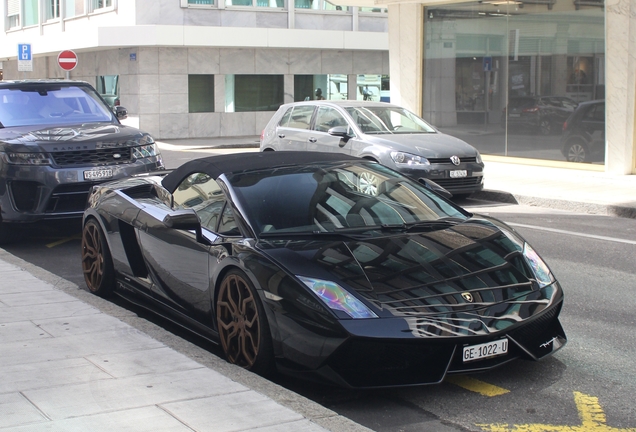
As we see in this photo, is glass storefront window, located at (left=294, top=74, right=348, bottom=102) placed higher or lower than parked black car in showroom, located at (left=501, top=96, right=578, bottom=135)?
higher

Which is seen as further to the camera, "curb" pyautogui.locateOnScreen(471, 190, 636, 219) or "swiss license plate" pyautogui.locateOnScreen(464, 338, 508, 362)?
"curb" pyautogui.locateOnScreen(471, 190, 636, 219)

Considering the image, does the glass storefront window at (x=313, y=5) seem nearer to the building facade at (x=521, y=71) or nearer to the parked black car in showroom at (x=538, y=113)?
the building facade at (x=521, y=71)

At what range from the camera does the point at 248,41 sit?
3253cm

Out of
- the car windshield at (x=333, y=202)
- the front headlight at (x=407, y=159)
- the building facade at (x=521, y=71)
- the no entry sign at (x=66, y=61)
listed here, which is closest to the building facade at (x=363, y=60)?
the building facade at (x=521, y=71)

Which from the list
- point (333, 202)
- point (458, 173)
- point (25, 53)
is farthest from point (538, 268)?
point (25, 53)

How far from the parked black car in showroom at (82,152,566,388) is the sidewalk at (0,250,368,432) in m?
0.29

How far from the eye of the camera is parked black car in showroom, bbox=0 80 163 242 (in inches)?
378

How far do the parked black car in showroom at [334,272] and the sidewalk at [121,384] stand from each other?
0.29 metres

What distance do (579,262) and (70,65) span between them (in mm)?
18945

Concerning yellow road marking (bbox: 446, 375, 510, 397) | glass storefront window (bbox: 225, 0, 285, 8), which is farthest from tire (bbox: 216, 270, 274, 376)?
glass storefront window (bbox: 225, 0, 285, 8)

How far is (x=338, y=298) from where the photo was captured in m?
4.61

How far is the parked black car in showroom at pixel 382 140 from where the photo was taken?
13.4 metres

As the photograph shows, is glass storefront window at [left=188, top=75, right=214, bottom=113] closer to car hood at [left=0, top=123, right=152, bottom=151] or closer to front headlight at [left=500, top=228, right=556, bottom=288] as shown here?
car hood at [left=0, top=123, right=152, bottom=151]

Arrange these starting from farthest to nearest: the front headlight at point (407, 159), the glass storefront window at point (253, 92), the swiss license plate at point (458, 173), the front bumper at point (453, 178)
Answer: the glass storefront window at point (253, 92) → the swiss license plate at point (458, 173) → the front headlight at point (407, 159) → the front bumper at point (453, 178)
